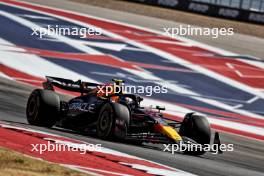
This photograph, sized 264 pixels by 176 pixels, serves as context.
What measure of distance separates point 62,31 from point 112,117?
18.3 metres

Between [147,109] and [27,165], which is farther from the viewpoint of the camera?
[147,109]

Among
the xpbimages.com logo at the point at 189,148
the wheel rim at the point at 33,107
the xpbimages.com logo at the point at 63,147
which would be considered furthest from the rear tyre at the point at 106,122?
the wheel rim at the point at 33,107

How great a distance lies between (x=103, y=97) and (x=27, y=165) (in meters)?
4.85

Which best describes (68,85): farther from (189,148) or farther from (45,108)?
(189,148)

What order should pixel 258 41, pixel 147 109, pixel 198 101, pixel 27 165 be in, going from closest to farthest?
pixel 27 165 < pixel 147 109 < pixel 198 101 < pixel 258 41

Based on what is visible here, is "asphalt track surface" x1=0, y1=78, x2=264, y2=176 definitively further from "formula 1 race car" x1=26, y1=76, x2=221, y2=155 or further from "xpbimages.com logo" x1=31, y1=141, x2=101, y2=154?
"xpbimages.com logo" x1=31, y1=141, x2=101, y2=154

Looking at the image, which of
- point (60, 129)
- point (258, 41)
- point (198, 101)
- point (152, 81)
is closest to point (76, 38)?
point (152, 81)

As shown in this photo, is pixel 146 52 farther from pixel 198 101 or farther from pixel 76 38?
pixel 198 101

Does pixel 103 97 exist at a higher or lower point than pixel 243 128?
higher

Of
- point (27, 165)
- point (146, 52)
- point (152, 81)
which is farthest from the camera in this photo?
point (146, 52)

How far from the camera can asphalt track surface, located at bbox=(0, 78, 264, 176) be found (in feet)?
37.1

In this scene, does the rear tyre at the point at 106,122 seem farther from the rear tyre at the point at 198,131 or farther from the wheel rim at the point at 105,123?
the rear tyre at the point at 198,131

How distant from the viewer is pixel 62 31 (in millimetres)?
30219

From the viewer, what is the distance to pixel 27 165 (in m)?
8.82
